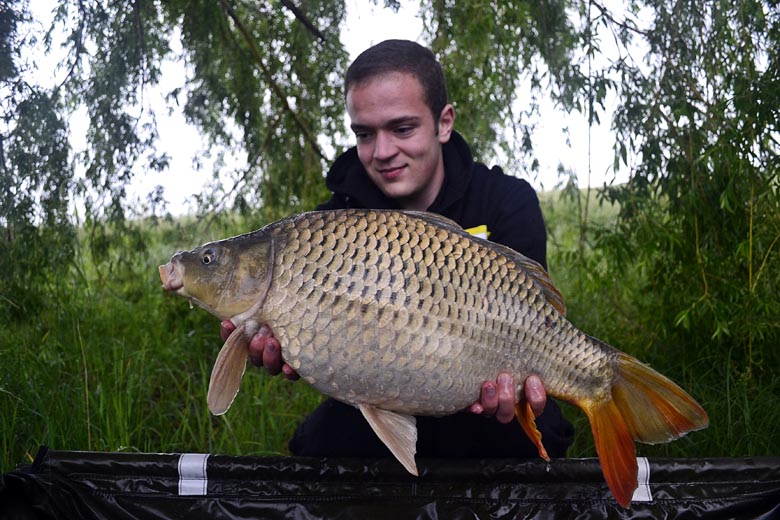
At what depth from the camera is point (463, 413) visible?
1831 mm

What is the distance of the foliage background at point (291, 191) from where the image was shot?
2.19 metres

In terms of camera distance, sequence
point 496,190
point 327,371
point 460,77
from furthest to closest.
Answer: point 460,77 → point 496,190 → point 327,371

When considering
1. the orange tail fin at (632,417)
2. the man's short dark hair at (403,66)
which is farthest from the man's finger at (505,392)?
the man's short dark hair at (403,66)

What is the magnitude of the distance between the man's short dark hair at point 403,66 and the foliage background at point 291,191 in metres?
0.79

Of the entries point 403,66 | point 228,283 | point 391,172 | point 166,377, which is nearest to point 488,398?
point 228,283

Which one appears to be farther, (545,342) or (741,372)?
(741,372)

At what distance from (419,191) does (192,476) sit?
0.82m

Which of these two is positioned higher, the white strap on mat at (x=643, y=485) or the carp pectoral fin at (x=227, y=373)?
the carp pectoral fin at (x=227, y=373)

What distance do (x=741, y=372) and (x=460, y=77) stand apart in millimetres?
1366

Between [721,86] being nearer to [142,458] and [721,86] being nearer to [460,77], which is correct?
[460,77]

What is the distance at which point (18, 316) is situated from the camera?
2418mm

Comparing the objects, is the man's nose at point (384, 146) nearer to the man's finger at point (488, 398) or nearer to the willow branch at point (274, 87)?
the man's finger at point (488, 398)

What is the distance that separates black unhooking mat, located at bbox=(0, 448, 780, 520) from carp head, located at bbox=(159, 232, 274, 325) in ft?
1.70

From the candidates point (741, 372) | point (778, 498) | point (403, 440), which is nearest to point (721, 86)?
point (741, 372)
